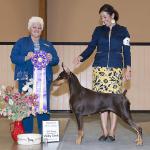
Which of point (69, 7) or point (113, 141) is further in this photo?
point (69, 7)

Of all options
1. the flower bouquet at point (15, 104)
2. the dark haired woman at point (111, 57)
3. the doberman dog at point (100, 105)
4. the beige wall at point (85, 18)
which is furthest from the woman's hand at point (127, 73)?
the beige wall at point (85, 18)

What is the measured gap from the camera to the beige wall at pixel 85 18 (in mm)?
7324

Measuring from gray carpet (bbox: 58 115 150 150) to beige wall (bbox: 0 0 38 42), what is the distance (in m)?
2.34

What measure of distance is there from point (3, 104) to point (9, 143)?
406 millimetres

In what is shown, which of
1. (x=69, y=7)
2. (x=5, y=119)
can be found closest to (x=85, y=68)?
(x=69, y=7)

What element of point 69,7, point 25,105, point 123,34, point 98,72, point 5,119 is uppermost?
point 69,7

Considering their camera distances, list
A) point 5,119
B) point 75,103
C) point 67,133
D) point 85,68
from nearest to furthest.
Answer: point 75,103, point 67,133, point 5,119, point 85,68

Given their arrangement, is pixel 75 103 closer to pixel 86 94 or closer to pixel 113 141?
pixel 86 94

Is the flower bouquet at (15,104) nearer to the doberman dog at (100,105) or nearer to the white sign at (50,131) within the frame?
the white sign at (50,131)

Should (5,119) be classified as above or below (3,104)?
below

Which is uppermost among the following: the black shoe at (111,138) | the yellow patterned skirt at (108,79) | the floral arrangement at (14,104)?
the yellow patterned skirt at (108,79)

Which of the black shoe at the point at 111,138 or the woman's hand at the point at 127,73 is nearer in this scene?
the woman's hand at the point at 127,73

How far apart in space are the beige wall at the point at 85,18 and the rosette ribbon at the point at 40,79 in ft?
9.87

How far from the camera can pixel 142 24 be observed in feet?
24.0
